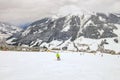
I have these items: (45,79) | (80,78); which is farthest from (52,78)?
(80,78)

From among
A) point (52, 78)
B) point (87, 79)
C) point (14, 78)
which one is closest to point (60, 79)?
point (52, 78)

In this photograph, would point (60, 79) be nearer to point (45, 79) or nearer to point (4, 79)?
point (45, 79)

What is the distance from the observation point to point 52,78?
3081cm

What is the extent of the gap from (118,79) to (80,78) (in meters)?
4.88

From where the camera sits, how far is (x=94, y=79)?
98.3ft

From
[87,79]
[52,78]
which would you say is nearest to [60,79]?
[52,78]

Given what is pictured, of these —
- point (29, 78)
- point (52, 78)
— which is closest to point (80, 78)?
point (52, 78)

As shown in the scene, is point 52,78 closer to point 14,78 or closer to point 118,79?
point 14,78

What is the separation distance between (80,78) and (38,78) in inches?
214

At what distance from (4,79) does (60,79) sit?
23.0 ft

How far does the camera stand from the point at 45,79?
30.0 metres

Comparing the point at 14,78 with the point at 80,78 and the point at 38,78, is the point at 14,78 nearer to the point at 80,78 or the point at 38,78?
the point at 38,78

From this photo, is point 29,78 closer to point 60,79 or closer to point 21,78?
point 21,78

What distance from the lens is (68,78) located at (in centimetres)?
3088
